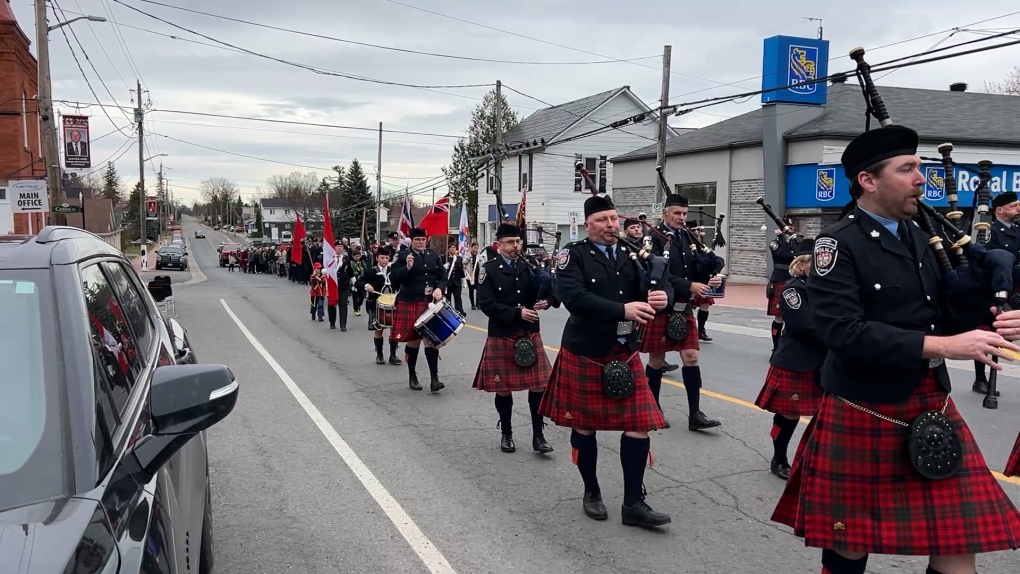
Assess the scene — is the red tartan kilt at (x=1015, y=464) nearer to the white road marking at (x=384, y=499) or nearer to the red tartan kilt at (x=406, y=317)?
the white road marking at (x=384, y=499)

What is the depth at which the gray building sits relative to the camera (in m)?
22.1

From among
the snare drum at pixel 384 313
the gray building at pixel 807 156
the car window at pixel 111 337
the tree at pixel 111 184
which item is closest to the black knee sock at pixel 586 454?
the car window at pixel 111 337

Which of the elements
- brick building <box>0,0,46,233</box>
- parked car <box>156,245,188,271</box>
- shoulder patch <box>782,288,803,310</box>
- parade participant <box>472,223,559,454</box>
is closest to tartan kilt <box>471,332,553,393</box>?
parade participant <box>472,223,559,454</box>

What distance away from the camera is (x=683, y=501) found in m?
5.05

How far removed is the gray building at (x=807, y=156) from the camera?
22141 mm

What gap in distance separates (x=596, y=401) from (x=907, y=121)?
2278 centimetres

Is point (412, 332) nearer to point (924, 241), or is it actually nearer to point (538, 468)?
point (538, 468)

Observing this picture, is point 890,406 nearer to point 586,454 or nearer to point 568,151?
point 586,454

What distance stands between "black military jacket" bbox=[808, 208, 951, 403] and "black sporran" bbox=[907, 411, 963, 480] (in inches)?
5.1

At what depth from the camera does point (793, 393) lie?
5.25 metres

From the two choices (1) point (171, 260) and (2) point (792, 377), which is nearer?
(2) point (792, 377)

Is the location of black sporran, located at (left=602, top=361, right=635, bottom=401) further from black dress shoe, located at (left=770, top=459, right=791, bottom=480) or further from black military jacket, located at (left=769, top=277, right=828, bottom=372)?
black dress shoe, located at (left=770, top=459, right=791, bottom=480)

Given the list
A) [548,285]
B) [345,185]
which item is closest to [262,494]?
[548,285]

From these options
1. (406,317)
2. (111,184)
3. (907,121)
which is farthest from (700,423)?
(111,184)
